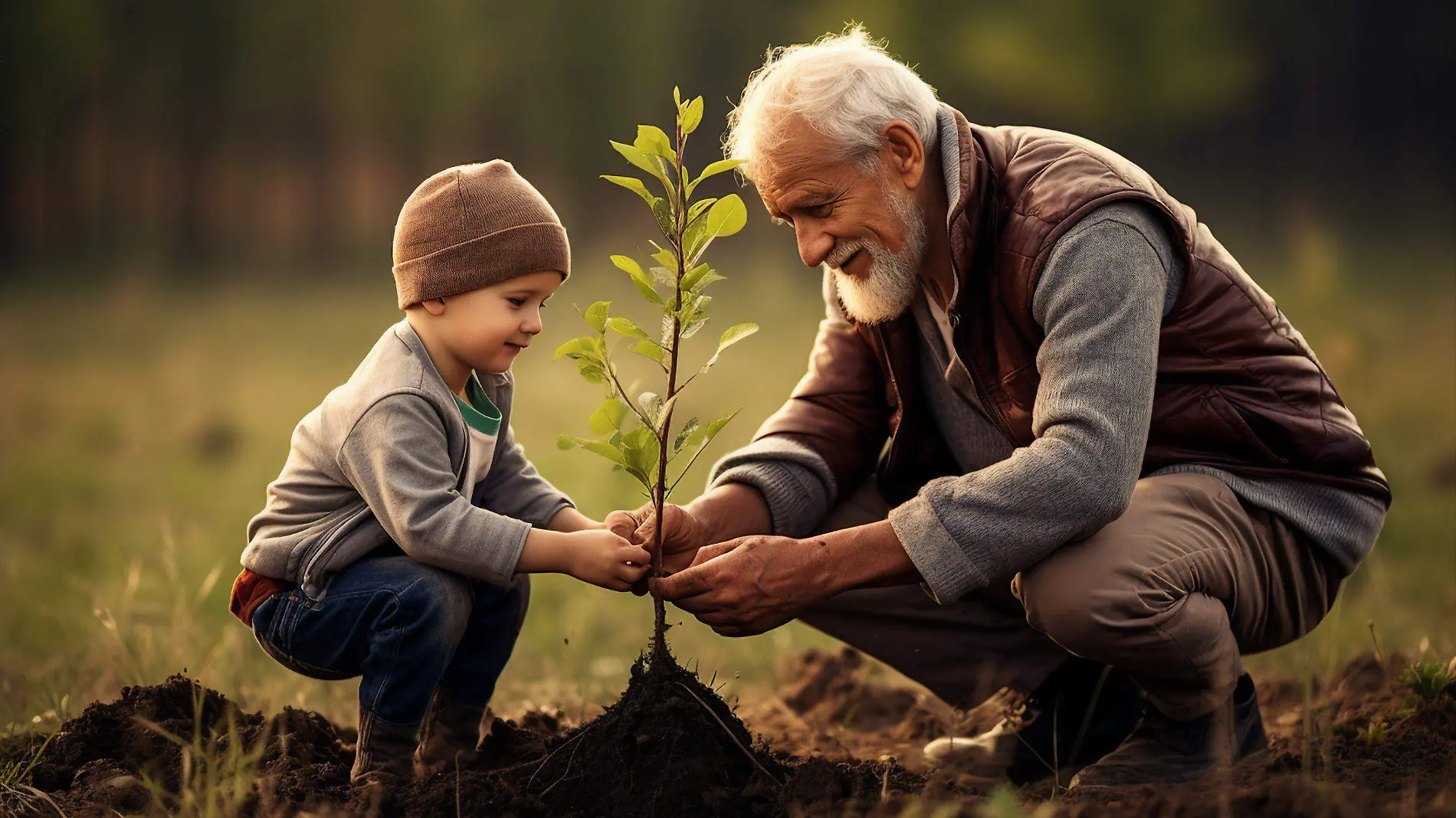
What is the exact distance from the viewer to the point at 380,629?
2.84 m

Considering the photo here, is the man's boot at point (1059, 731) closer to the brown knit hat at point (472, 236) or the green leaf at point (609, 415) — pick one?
the green leaf at point (609, 415)

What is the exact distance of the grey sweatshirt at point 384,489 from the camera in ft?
9.07

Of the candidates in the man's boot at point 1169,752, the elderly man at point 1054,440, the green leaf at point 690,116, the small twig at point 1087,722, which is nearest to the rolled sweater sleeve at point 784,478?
the elderly man at point 1054,440

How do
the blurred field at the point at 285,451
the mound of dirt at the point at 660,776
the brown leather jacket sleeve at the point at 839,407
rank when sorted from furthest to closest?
the blurred field at the point at 285,451
the brown leather jacket sleeve at the point at 839,407
the mound of dirt at the point at 660,776

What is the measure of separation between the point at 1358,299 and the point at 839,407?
9283 millimetres

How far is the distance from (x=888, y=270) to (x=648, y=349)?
2.58 ft

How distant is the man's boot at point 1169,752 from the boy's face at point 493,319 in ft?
5.78

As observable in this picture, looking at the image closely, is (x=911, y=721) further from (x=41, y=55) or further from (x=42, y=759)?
(x=41, y=55)

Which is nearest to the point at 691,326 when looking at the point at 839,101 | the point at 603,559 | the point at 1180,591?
the point at 603,559

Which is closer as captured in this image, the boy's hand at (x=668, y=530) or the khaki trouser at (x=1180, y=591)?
the khaki trouser at (x=1180, y=591)

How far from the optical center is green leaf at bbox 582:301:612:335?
2.72 metres

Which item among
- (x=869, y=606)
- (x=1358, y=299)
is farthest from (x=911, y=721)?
(x=1358, y=299)

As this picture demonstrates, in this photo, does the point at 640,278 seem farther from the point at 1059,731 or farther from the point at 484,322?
the point at 1059,731

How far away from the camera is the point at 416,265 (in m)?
2.94
